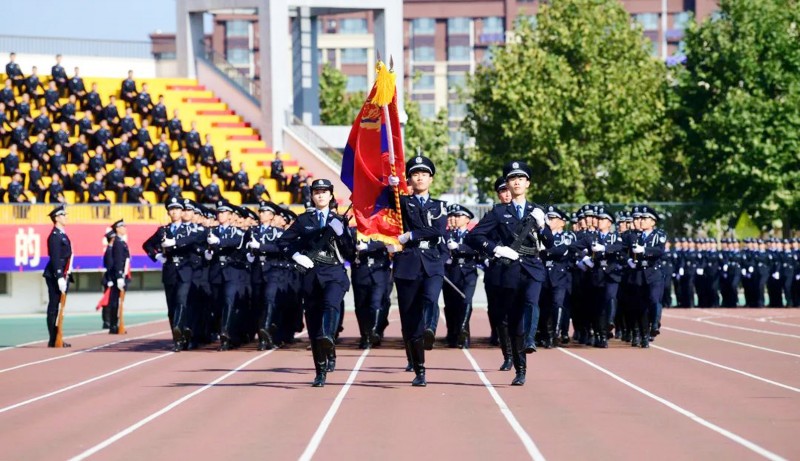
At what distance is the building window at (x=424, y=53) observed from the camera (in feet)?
424

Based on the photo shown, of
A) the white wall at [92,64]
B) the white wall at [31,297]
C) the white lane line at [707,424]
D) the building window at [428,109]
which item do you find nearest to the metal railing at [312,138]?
the white wall at [92,64]

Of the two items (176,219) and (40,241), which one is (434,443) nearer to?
(176,219)

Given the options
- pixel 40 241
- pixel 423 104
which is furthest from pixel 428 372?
pixel 423 104

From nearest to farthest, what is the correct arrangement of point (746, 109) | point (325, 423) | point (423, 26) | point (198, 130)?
point (325, 423), point (198, 130), point (746, 109), point (423, 26)

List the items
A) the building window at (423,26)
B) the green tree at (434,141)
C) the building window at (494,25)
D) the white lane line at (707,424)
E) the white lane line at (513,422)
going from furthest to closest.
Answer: the building window at (423,26) < the building window at (494,25) < the green tree at (434,141) < the white lane line at (513,422) < the white lane line at (707,424)

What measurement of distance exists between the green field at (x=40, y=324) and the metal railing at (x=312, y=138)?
9.83 metres

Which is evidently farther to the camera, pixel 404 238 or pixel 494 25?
pixel 494 25

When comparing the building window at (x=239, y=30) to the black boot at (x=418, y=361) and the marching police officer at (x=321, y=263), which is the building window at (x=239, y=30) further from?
the black boot at (x=418, y=361)

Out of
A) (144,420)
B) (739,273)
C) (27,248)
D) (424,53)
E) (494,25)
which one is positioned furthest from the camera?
(424,53)

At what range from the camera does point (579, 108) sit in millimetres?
62688

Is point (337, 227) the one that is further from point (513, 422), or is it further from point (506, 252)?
point (513, 422)

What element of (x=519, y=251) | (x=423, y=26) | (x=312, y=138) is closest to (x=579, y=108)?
(x=312, y=138)

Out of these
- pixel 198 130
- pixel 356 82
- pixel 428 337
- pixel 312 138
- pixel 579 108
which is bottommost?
pixel 428 337

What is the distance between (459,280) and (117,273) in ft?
30.3
